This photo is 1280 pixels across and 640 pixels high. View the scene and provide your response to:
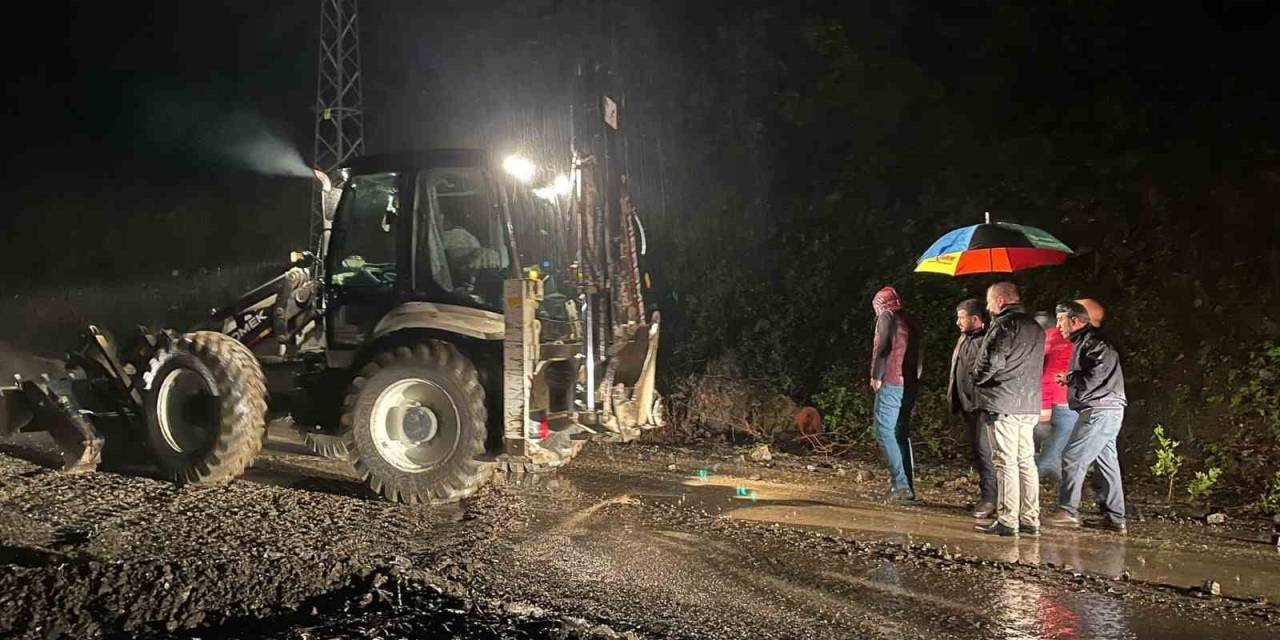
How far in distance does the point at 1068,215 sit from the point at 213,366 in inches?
360

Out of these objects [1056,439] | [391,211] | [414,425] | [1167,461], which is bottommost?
[1167,461]

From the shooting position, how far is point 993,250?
8.02 m

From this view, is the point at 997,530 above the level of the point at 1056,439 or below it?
below

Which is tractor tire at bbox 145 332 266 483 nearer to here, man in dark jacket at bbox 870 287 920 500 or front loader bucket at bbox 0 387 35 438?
front loader bucket at bbox 0 387 35 438

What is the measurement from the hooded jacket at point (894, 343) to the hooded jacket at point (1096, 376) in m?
1.20

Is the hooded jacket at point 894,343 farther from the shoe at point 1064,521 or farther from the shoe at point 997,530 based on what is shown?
the shoe at point 1064,521

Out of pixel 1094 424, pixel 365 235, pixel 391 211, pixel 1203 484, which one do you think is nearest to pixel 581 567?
pixel 391 211

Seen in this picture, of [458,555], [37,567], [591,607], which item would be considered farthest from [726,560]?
[37,567]

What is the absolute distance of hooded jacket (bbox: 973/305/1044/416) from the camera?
6.18 meters

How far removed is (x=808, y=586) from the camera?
16.7ft

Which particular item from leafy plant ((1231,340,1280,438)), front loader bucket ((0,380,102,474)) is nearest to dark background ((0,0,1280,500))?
leafy plant ((1231,340,1280,438))

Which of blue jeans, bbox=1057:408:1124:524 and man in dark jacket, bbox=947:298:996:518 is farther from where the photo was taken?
man in dark jacket, bbox=947:298:996:518

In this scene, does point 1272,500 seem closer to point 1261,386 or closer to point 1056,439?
point 1261,386

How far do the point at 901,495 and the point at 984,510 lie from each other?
73 centimetres
